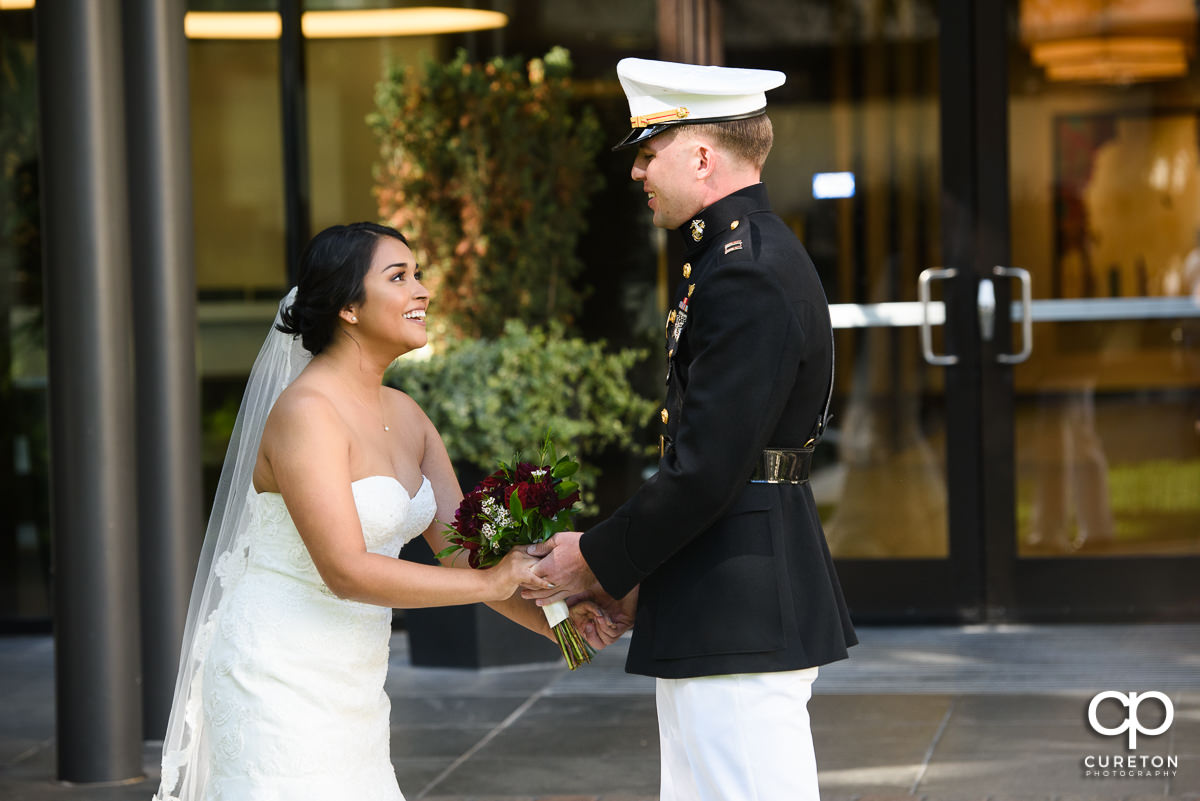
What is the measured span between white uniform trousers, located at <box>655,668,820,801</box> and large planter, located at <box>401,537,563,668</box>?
128 inches

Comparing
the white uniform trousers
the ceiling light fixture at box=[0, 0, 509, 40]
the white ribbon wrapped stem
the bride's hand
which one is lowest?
the white uniform trousers

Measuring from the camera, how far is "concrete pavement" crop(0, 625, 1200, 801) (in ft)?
14.8

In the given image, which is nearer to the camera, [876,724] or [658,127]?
[658,127]

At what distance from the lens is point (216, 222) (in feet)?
23.4

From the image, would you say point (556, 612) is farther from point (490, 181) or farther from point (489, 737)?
point (490, 181)

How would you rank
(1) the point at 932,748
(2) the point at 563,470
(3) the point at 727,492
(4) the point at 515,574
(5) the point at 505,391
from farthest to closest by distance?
(5) the point at 505,391
(1) the point at 932,748
(2) the point at 563,470
(4) the point at 515,574
(3) the point at 727,492

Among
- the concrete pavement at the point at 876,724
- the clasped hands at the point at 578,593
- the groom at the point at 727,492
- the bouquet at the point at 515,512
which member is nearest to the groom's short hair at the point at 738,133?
Result: the groom at the point at 727,492

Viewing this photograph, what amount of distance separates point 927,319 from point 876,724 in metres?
2.08

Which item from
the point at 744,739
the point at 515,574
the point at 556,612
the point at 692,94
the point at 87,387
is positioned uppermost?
the point at 692,94

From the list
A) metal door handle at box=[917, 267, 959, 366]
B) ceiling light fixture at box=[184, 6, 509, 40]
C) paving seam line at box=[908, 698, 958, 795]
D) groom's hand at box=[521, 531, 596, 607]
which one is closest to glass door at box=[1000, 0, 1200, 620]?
metal door handle at box=[917, 267, 959, 366]

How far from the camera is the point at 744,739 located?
2787mm

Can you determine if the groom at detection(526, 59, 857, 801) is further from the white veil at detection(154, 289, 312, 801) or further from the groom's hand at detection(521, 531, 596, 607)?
the white veil at detection(154, 289, 312, 801)

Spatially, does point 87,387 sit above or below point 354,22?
below

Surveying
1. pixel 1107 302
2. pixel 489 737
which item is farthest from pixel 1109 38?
pixel 489 737
